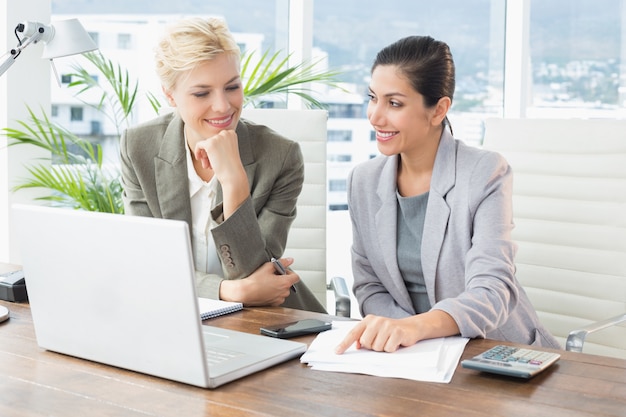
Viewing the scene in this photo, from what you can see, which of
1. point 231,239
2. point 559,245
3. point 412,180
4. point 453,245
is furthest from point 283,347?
point 559,245

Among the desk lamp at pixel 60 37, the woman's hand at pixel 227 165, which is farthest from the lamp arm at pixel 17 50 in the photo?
the woman's hand at pixel 227 165

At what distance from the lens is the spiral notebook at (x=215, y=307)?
1.76 metres

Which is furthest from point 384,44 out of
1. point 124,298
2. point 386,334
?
point 124,298

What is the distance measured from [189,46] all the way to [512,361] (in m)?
1.20

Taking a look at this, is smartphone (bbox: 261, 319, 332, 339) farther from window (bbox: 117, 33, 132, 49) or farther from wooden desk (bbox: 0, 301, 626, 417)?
window (bbox: 117, 33, 132, 49)

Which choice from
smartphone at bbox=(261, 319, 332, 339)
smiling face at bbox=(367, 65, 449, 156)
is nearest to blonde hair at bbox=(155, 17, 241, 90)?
smiling face at bbox=(367, 65, 449, 156)

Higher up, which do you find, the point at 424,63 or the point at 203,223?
Answer: the point at 424,63

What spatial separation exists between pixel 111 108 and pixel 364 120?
152 cm

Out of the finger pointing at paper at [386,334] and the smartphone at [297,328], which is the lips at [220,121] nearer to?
the smartphone at [297,328]

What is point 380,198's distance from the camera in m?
2.16

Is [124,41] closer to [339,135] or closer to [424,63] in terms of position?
[339,135]

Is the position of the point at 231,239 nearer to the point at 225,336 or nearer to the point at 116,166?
the point at 225,336

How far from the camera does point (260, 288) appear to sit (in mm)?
1896

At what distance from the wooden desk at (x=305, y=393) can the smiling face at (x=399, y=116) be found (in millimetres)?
808
